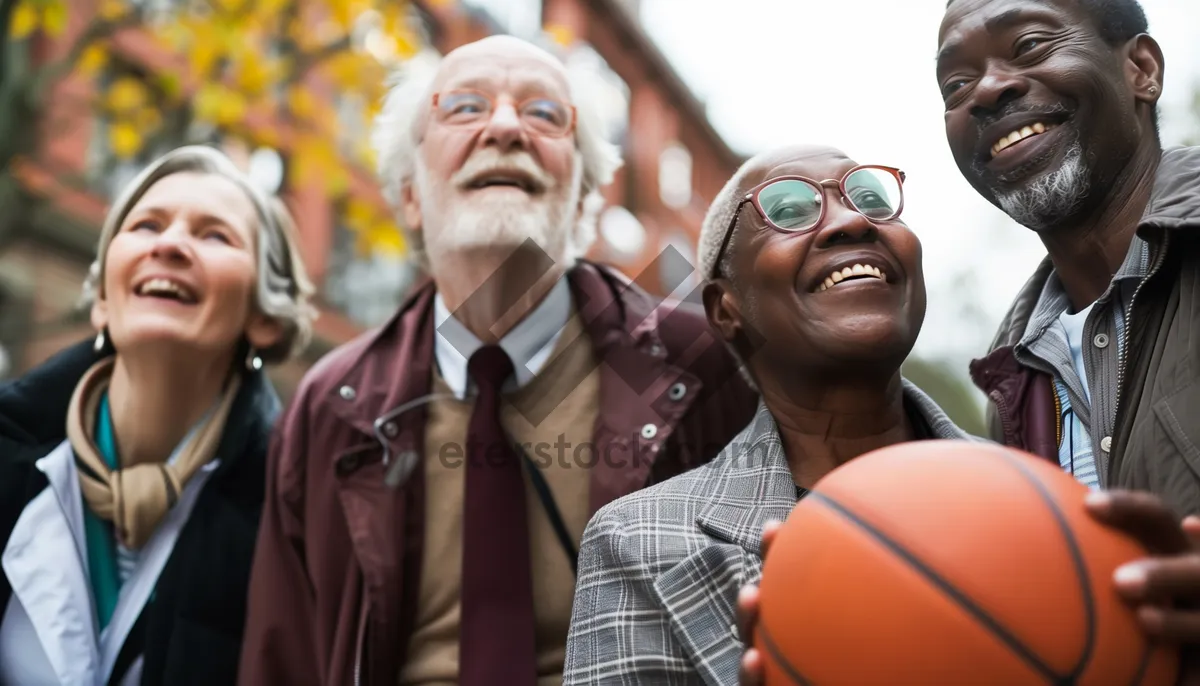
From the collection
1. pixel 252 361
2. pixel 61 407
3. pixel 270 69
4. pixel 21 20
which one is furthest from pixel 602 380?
pixel 270 69

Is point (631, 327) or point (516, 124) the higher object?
point (516, 124)

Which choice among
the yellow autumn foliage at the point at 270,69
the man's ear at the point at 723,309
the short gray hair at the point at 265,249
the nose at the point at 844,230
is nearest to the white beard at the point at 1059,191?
the nose at the point at 844,230

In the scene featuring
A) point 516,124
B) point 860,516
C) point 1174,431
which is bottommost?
point 1174,431

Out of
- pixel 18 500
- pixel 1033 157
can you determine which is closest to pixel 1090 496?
pixel 1033 157

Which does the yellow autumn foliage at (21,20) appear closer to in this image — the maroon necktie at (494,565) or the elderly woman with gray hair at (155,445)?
the elderly woman with gray hair at (155,445)

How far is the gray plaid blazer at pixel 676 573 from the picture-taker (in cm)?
279

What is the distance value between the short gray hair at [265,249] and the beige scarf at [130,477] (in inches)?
19.9

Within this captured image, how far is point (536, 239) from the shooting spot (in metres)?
4.51

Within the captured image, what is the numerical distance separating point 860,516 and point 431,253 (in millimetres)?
2858

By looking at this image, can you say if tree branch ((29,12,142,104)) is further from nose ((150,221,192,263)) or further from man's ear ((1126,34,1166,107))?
man's ear ((1126,34,1166,107))

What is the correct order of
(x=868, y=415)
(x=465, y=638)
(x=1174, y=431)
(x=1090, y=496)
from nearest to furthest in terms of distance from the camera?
(x=1090, y=496) < (x=1174, y=431) < (x=868, y=415) < (x=465, y=638)

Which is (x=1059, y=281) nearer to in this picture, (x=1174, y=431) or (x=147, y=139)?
(x=1174, y=431)

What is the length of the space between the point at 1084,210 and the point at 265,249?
3.23 metres

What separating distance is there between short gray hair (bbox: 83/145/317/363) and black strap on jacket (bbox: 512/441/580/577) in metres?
1.49
